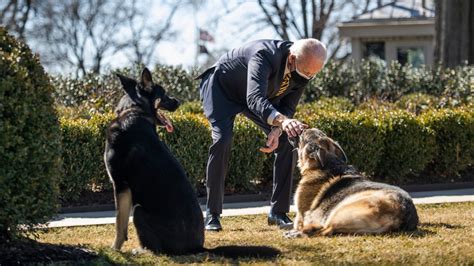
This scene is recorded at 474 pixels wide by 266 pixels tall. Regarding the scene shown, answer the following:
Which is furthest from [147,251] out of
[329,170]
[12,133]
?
[329,170]

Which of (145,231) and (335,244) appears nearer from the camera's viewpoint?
(145,231)

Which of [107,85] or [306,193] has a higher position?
[107,85]

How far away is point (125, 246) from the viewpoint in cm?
682

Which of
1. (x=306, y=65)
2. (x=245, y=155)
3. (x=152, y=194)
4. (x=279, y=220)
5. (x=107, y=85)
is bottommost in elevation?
(x=279, y=220)

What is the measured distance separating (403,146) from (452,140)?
93 cm

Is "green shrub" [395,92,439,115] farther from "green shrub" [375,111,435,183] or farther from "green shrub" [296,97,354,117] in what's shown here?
"green shrub" [375,111,435,183]

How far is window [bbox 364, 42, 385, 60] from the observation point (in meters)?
29.6

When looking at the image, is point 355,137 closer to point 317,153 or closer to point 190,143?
point 190,143

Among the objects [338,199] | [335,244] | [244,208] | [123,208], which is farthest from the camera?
[244,208]

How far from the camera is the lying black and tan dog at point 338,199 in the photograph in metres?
7.14

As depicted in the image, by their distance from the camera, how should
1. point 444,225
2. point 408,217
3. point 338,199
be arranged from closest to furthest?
point 408,217 < point 338,199 < point 444,225

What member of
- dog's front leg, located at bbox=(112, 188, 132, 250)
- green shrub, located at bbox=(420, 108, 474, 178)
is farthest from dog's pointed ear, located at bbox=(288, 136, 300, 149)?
green shrub, located at bbox=(420, 108, 474, 178)

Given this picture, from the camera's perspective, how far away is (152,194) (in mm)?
6227

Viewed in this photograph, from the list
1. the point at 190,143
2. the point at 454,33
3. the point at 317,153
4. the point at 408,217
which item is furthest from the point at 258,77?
the point at 454,33
